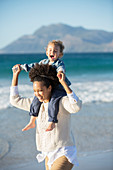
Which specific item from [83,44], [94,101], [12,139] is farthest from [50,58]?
[83,44]

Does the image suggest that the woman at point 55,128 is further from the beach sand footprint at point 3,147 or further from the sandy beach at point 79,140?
the beach sand footprint at point 3,147

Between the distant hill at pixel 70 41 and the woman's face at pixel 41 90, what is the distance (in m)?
75.8

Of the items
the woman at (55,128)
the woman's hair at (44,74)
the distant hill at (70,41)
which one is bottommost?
the woman at (55,128)

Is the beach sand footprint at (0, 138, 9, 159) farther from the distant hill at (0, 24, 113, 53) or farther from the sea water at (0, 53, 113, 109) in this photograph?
the distant hill at (0, 24, 113, 53)

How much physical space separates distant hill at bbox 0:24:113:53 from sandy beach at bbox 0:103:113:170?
71.4 metres

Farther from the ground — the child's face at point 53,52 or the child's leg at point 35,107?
the child's face at point 53,52

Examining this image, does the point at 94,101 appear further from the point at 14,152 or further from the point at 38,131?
the point at 38,131

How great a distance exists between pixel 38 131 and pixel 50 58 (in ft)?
2.85

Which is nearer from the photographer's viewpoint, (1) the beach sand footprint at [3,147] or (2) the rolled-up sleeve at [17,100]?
(2) the rolled-up sleeve at [17,100]

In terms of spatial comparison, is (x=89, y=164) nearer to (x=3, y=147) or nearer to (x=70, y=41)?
(x=3, y=147)

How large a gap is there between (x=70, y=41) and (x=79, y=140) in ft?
344

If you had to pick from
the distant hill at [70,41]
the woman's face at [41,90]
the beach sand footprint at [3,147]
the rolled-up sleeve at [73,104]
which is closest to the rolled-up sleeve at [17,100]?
the woman's face at [41,90]

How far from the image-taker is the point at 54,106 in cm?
210

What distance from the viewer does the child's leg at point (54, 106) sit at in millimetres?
2086
